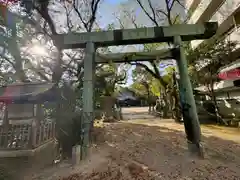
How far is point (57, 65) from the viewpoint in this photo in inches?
453

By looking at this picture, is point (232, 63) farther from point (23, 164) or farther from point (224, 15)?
point (23, 164)

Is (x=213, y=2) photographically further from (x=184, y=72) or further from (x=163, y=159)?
(x=163, y=159)

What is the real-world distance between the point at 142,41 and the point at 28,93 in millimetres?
5135

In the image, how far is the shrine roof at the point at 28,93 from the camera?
697 centimetres

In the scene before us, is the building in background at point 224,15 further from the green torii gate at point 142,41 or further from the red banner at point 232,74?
the green torii gate at point 142,41

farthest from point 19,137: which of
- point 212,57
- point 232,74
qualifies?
point 212,57

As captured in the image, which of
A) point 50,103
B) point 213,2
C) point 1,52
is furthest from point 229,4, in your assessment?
point 1,52

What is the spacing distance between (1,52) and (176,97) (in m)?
12.4

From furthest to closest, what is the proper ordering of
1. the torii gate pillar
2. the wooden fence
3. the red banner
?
the red banner
the wooden fence
the torii gate pillar

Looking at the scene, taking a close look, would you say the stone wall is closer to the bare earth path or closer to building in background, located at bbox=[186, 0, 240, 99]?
the bare earth path

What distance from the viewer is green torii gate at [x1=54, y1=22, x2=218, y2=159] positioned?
16.7ft

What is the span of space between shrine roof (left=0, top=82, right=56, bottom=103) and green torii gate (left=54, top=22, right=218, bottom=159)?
2400 mm

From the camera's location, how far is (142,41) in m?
5.80

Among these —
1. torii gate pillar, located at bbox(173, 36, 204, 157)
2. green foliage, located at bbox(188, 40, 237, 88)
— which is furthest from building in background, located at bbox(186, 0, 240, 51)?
torii gate pillar, located at bbox(173, 36, 204, 157)
